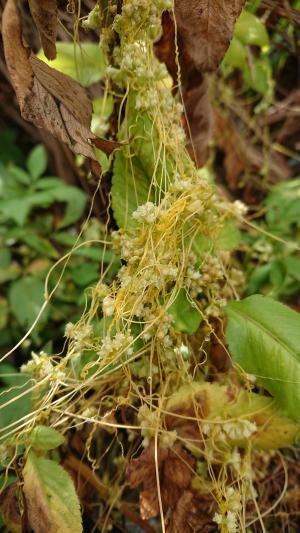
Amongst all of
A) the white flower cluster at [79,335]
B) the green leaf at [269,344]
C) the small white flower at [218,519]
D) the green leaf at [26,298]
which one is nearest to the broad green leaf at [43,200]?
the green leaf at [26,298]

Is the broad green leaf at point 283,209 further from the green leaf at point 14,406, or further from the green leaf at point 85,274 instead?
the green leaf at point 14,406

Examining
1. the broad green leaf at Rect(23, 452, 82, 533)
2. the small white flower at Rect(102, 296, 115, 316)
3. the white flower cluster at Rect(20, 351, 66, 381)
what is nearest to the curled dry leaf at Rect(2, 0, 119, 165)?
the small white flower at Rect(102, 296, 115, 316)

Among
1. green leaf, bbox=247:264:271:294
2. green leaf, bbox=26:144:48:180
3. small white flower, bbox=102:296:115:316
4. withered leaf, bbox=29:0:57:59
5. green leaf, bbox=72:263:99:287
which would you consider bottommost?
green leaf, bbox=247:264:271:294

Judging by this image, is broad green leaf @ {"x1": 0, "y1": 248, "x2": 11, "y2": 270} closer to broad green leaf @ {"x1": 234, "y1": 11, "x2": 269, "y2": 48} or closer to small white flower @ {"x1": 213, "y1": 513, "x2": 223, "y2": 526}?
broad green leaf @ {"x1": 234, "y1": 11, "x2": 269, "y2": 48}

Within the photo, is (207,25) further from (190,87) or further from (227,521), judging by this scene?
(227,521)

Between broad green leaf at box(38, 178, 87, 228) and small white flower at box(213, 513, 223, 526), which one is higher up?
broad green leaf at box(38, 178, 87, 228)

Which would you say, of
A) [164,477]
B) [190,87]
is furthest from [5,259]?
[164,477]
